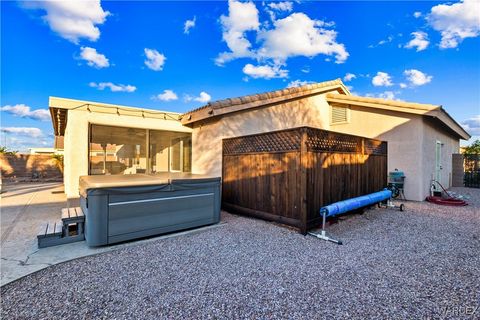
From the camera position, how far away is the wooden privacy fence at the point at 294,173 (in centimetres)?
486

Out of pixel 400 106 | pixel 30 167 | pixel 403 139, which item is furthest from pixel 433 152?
pixel 30 167

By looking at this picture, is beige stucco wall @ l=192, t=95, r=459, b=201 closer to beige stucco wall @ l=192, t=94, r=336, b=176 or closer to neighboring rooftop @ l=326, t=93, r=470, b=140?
beige stucco wall @ l=192, t=94, r=336, b=176

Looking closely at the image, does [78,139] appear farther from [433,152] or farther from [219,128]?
[433,152]

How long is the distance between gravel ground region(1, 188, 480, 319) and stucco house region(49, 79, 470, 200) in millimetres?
4334

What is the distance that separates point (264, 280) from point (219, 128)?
5863 mm

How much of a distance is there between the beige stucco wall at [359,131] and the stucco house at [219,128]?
0.10 ft

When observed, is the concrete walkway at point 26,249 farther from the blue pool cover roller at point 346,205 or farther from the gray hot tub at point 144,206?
the blue pool cover roller at point 346,205

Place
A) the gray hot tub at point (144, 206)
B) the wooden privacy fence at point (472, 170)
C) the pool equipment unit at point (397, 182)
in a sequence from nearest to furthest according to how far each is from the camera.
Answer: the gray hot tub at point (144, 206), the pool equipment unit at point (397, 182), the wooden privacy fence at point (472, 170)

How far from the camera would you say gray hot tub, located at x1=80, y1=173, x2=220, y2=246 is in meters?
3.84

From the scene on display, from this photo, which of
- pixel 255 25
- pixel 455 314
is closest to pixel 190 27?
pixel 255 25

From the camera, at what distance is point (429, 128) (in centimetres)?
912

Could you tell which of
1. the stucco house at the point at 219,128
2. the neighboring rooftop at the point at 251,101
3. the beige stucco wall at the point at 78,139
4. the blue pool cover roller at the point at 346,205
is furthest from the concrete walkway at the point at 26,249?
the neighboring rooftop at the point at 251,101

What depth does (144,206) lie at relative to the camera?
428cm

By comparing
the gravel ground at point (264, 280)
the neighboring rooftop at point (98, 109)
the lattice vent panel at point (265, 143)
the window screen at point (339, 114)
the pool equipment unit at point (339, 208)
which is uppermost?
the window screen at point (339, 114)
